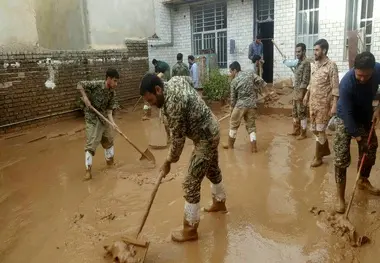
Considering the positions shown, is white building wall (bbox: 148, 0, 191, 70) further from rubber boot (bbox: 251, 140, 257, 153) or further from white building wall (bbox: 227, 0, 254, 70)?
rubber boot (bbox: 251, 140, 257, 153)

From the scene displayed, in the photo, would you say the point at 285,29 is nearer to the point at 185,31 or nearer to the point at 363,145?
the point at 185,31

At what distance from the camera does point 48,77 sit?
28.9ft

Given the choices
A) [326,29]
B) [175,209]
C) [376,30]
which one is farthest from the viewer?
[326,29]

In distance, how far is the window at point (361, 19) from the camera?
8328 mm

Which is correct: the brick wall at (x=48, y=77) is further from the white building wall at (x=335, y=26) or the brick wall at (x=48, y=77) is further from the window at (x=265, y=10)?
the white building wall at (x=335, y=26)

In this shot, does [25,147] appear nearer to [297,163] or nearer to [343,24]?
[297,163]

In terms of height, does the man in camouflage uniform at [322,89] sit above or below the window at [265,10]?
below

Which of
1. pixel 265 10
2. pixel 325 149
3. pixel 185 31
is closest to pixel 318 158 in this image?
pixel 325 149

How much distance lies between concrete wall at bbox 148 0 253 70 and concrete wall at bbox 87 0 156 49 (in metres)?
0.63

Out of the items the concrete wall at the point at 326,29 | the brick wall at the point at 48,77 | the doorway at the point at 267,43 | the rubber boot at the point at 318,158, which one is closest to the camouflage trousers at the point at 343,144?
the rubber boot at the point at 318,158

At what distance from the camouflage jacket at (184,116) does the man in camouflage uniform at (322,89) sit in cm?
242

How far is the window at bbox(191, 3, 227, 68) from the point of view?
12328 millimetres

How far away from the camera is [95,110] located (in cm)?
487

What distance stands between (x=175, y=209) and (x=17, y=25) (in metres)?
7.12
